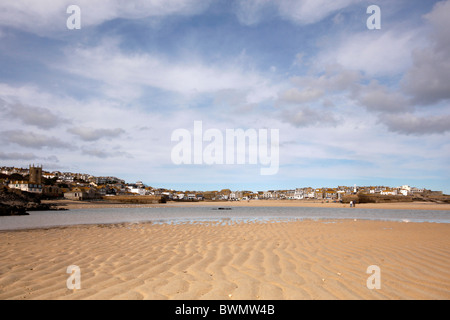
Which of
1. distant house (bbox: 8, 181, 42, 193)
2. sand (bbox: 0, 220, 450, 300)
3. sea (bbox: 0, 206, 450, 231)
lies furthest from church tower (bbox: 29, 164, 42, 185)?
sand (bbox: 0, 220, 450, 300)

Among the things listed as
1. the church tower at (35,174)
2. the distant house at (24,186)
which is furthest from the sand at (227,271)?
the church tower at (35,174)

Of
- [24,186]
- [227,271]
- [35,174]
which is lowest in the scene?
[24,186]

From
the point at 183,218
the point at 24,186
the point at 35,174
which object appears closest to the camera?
the point at 183,218

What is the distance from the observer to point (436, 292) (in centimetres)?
492

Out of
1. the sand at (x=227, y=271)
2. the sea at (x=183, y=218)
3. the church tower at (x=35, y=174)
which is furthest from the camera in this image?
the church tower at (x=35, y=174)

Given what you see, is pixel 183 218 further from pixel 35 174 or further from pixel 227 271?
pixel 35 174

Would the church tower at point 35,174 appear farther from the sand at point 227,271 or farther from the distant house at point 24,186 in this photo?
the sand at point 227,271

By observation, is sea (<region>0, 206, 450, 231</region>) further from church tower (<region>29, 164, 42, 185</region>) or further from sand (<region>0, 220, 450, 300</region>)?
church tower (<region>29, 164, 42, 185</region>)

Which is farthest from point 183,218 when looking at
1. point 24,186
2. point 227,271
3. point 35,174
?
point 35,174

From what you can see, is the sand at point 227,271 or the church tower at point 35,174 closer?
the sand at point 227,271

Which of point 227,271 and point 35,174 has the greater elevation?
point 35,174

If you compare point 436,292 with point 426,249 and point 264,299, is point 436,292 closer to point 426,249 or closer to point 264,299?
point 264,299
